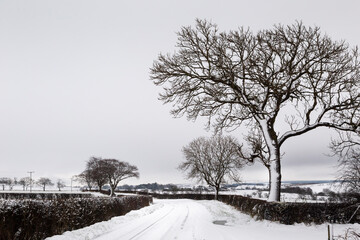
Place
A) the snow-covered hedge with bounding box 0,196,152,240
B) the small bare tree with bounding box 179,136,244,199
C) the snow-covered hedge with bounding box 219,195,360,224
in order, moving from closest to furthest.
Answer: the snow-covered hedge with bounding box 0,196,152,240
the snow-covered hedge with bounding box 219,195,360,224
the small bare tree with bounding box 179,136,244,199

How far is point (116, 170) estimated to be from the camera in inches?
3051

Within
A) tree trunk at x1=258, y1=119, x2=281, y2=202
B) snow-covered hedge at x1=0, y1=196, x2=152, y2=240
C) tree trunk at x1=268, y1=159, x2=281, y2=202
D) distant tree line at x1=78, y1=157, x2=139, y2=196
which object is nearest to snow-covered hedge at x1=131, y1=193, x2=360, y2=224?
tree trunk at x1=268, y1=159, x2=281, y2=202

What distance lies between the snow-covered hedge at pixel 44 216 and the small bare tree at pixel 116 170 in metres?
59.2

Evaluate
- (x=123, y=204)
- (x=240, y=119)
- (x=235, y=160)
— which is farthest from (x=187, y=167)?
(x=240, y=119)

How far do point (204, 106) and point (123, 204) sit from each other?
10818 mm

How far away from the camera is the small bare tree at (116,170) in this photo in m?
73.6

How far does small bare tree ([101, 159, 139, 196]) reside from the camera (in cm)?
7362

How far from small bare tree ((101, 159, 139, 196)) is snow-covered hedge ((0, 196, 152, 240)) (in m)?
59.2

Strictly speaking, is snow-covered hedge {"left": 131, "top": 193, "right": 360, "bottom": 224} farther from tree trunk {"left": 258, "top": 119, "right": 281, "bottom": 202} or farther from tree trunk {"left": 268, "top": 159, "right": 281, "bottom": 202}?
tree trunk {"left": 258, "top": 119, "right": 281, "bottom": 202}

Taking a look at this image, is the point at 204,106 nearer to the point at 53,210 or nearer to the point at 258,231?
the point at 258,231

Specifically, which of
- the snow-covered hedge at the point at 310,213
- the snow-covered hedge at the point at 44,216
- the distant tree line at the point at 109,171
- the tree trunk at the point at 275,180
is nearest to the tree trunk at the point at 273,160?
the tree trunk at the point at 275,180

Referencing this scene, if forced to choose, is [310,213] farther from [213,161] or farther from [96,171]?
[96,171]

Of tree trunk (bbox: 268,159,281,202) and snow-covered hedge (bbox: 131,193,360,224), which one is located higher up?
tree trunk (bbox: 268,159,281,202)

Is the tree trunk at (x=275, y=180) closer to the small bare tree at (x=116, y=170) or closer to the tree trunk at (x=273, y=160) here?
the tree trunk at (x=273, y=160)
